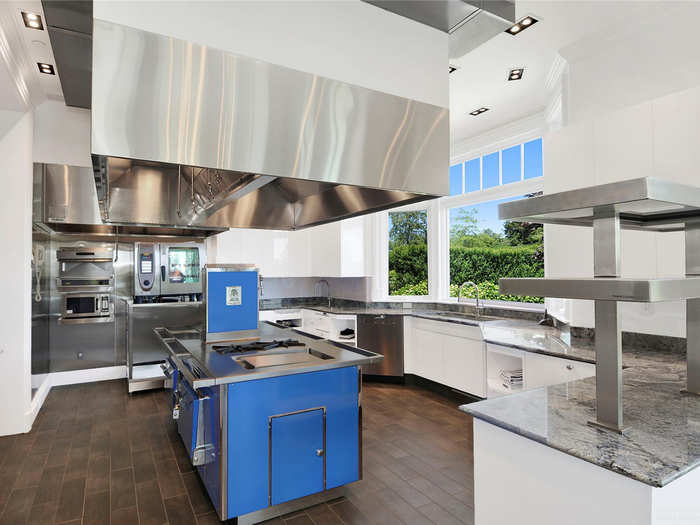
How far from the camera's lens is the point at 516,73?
3.60 metres

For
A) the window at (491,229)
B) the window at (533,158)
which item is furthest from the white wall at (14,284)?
the window at (533,158)

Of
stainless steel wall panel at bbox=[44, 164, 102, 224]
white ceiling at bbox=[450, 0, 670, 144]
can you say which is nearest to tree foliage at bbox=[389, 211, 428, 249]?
white ceiling at bbox=[450, 0, 670, 144]

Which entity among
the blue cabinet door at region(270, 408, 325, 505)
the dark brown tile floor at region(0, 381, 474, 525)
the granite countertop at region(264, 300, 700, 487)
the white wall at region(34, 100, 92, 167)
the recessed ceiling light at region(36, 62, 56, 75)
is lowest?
the dark brown tile floor at region(0, 381, 474, 525)

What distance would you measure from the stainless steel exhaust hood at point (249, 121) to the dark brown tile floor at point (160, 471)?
1.94 m

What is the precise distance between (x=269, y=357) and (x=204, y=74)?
189cm

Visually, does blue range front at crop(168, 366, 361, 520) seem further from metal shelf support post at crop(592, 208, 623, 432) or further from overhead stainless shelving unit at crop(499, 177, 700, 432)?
metal shelf support post at crop(592, 208, 623, 432)

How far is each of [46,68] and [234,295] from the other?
263cm

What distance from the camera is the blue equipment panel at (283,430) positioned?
2.28 m

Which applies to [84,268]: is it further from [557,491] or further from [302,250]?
[557,491]

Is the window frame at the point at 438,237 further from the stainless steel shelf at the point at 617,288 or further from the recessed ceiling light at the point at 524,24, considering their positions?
the stainless steel shelf at the point at 617,288

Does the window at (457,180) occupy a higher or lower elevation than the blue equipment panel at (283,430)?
higher

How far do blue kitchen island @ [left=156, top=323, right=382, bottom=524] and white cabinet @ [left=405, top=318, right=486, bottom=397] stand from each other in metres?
1.89

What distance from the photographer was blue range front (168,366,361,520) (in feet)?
7.44

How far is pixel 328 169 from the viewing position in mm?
1158
